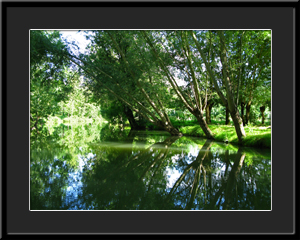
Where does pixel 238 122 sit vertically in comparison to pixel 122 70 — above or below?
below

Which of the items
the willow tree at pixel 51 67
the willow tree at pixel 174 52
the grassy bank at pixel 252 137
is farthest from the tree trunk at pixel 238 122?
the willow tree at pixel 51 67

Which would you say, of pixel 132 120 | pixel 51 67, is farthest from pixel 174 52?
pixel 132 120

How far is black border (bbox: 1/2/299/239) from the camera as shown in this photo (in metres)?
3.52

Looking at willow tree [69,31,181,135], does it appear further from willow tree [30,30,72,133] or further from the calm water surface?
the calm water surface

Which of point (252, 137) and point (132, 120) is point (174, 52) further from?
point (132, 120)

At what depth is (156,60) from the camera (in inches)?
544

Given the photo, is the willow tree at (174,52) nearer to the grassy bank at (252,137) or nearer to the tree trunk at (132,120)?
the grassy bank at (252,137)

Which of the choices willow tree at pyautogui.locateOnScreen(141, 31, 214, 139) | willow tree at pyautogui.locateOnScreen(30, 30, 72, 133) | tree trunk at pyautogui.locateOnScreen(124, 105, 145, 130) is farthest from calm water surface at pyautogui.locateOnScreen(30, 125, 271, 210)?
tree trunk at pyautogui.locateOnScreen(124, 105, 145, 130)

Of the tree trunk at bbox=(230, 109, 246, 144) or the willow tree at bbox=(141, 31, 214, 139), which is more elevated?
the willow tree at bbox=(141, 31, 214, 139)
